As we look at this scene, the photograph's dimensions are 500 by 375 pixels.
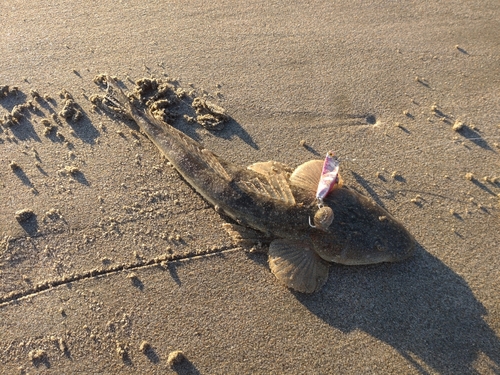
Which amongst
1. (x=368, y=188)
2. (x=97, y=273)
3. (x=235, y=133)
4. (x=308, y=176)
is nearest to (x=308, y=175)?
(x=308, y=176)

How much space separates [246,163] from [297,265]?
4.50 feet

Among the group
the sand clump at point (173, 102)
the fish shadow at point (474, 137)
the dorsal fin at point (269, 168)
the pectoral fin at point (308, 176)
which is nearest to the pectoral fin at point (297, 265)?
the pectoral fin at point (308, 176)

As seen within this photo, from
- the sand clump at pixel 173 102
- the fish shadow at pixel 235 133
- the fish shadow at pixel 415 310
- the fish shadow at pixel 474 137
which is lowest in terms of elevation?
the fish shadow at pixel 415 310

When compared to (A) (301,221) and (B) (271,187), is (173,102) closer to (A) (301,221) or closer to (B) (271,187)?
(B) (271,187)

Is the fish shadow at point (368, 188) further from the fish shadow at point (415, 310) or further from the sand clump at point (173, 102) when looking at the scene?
the sand clump at point (173, 102)

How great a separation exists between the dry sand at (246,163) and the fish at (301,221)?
0.71ft

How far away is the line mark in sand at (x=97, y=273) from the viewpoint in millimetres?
3830

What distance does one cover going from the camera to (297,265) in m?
3.78

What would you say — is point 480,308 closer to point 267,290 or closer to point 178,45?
point 267,290

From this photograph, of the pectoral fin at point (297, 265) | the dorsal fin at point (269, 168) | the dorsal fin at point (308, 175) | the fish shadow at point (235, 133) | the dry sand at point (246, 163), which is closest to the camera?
the dry sand at point (246, 163)

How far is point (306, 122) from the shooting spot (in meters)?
4.66

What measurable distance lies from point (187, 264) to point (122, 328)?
868 millimetres

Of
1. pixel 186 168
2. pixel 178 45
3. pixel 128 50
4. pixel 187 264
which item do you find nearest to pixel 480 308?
pixel 187 264

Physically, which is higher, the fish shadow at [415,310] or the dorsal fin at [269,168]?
the dorsal fin at [269,168]
